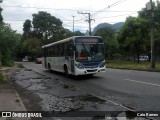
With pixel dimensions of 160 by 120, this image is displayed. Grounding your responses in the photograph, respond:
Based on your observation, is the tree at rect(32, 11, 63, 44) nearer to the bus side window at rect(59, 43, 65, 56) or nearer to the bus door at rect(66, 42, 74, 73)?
the bus side window at rect(59, 43, 65, 56)

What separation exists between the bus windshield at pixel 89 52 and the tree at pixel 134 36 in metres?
38.7

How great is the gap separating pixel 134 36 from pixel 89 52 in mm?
40140

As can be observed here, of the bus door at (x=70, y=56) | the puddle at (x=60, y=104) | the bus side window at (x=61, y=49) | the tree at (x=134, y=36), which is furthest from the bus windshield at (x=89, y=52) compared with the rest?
the tree at (x=134, y=36)

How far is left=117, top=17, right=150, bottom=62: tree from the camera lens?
2391 inches

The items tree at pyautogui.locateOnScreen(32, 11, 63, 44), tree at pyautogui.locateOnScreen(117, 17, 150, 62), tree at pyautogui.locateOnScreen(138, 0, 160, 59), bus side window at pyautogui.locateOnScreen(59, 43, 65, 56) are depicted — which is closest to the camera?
bus side window at pyautogui.locateOnScreen(59, 43, 65, 56)

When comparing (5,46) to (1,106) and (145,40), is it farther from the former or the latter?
(1,106)

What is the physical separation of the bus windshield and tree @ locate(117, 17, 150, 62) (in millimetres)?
38665

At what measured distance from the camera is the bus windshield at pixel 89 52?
2173 centimetres

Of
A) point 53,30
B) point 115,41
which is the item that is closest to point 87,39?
point 115,41

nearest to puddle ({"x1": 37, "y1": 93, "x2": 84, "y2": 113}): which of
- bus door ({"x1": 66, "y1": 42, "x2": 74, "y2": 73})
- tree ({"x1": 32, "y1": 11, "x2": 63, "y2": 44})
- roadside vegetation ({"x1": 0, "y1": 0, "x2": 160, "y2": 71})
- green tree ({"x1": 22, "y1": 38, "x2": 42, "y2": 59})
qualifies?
bus door ({"x1": 66, "y1": 42, "x2": 74, "y2": 73})

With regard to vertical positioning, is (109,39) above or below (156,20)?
below

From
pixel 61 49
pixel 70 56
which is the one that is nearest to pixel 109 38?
pixel 61 49

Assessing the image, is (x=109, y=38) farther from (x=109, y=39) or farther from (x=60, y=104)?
(x=60, y=104)

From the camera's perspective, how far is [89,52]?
72.1ft
